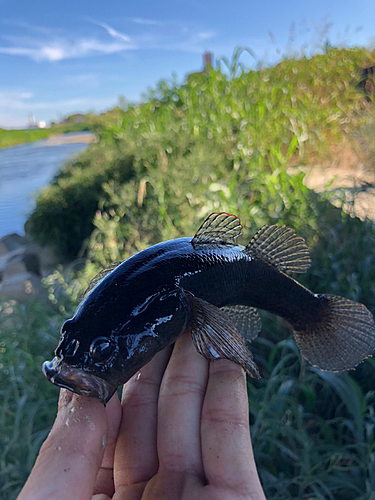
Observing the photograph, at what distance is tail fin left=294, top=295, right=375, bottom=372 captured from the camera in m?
1.64

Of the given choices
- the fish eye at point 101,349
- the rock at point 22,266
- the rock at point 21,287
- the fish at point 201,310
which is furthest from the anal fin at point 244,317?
the rock at point 22,266

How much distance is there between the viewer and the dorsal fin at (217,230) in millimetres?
1448

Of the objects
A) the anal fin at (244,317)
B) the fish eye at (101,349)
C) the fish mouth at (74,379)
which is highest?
the fish eye at (101,349)

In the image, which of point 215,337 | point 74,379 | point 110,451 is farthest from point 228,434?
point 74,379

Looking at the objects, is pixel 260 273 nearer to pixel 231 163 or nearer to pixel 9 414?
pixel 9 414

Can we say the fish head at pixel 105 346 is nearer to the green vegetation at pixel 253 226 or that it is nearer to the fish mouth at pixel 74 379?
the fish mouth at pixel 74 379

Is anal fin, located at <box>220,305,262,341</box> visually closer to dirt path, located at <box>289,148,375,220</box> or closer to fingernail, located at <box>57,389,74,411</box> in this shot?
fingernail, located at <box>57,389,74,411</box>

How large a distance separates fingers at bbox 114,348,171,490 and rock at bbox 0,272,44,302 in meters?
4.12

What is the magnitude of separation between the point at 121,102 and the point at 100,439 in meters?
8.96

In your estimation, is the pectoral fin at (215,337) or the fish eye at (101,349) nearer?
the fish eye at (101,349)

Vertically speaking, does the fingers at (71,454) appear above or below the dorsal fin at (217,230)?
below

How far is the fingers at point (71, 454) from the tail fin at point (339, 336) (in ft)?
3.34

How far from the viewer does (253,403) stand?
7.27 feet

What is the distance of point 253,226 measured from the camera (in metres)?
3.59
